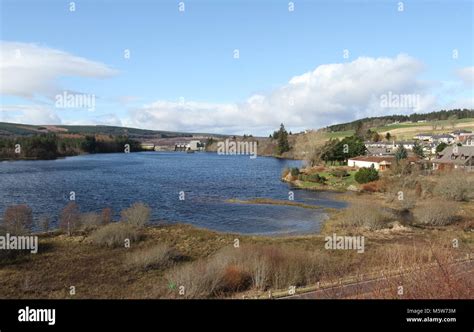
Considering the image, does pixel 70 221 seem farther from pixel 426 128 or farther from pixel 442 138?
pixel 426 128

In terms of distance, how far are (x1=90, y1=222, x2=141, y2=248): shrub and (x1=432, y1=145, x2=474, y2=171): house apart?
161 ft

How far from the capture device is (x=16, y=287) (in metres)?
19.0

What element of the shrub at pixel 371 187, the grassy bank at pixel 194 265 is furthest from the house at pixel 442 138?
the grassy bank at pixel 194 265

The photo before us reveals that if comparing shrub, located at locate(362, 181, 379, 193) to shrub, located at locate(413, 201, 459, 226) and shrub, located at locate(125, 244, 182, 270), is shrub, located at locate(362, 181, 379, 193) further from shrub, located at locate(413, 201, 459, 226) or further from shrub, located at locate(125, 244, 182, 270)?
shrub, located at locate(125, 244, 182, 270)

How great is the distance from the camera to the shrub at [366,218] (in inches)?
1288

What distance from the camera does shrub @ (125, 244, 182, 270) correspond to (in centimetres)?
2223

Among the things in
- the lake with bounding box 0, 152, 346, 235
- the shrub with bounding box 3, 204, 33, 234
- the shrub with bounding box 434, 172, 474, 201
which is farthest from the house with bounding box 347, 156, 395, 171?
the shrub with bounding box 3, 204, 33, 234

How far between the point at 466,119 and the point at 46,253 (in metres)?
152

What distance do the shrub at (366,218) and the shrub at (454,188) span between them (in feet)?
47.7

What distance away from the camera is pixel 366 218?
33.2 meters

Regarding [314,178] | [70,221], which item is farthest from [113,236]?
[314,178]
